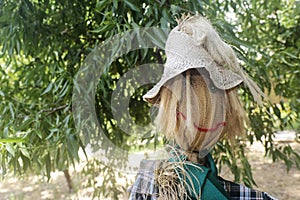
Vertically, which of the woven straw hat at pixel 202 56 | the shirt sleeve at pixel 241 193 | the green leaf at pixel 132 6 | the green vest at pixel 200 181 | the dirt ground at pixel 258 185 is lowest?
the dirt ground at pixel 258 185

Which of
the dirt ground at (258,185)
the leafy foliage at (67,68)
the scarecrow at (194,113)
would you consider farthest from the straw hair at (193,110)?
the dirt ground at (258,185)

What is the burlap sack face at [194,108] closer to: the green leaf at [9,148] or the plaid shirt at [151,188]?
the plaid shirt at [151,188]

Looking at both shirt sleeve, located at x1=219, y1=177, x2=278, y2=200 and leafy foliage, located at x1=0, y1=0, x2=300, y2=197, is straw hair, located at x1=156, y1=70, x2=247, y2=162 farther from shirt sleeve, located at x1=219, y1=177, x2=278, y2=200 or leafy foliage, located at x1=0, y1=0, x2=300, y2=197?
leafy foliage, located at x1=0, y1=0, x2=300, y2=197

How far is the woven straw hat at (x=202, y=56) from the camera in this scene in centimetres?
81

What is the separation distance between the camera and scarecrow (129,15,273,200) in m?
0.81

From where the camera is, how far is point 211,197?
2.58ft

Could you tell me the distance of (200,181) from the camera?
799 mm

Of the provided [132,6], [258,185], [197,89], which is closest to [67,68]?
[132,6]

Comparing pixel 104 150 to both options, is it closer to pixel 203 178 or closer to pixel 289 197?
pixel 203 178

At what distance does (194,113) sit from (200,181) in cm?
14

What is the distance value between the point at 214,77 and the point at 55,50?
3.06ft

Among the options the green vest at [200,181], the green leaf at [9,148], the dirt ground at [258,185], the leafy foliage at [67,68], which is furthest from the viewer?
the dirt ground at [258,185]

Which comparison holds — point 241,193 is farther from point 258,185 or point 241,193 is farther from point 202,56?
point 258,185

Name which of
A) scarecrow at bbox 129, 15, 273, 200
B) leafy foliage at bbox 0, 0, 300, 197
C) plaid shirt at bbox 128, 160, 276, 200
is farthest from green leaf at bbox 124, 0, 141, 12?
plaid shirt at bbox 128, 160, 276, 200
